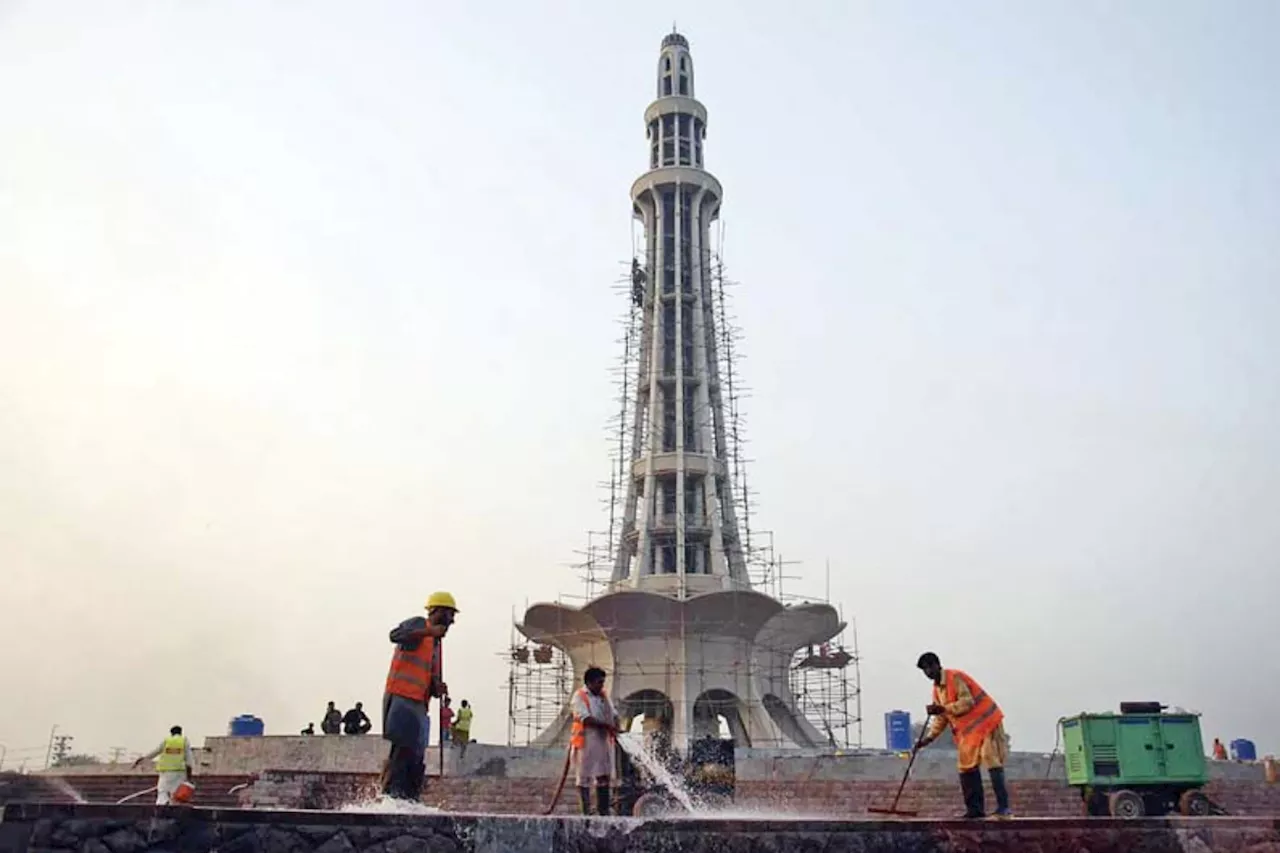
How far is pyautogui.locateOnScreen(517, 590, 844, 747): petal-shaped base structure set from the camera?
37219 millimetres

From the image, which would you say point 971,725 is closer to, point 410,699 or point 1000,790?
point 1000,790

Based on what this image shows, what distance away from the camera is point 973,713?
834cm

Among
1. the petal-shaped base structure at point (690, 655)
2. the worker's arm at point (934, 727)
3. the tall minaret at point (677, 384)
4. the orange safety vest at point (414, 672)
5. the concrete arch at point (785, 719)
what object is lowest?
the worker's arm at point (934, 727)

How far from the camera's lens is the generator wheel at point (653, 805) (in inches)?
367

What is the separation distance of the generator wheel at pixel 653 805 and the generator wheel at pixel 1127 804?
723 cm

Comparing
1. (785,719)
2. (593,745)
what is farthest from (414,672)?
(785,719)

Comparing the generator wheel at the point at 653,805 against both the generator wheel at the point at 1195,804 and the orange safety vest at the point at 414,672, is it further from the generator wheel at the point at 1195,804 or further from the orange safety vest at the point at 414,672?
the generator wheel at the point at 1195,804

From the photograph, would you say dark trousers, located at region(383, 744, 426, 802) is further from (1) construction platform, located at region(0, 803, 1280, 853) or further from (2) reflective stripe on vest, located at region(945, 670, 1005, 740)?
(2) reflective stripe on vest, located at region(945, 670, 1005, 740)

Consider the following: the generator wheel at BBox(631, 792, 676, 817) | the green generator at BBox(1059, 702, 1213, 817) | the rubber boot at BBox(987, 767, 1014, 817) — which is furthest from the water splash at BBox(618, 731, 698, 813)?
the green generator at BBox(1059, 702, 1213, 817)

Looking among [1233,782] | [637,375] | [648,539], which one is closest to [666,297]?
[637,375]

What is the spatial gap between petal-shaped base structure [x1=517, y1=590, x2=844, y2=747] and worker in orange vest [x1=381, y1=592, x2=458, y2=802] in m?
29.5

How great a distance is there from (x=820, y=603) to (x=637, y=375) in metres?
11.4

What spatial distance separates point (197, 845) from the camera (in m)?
5.90

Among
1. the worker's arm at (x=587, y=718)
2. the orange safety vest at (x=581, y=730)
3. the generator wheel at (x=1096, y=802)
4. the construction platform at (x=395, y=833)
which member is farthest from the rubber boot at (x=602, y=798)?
the generator wheel at (x=1096, y=802)
